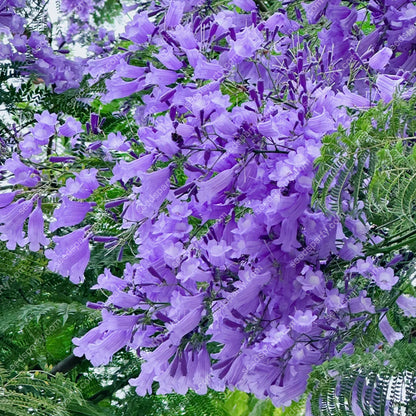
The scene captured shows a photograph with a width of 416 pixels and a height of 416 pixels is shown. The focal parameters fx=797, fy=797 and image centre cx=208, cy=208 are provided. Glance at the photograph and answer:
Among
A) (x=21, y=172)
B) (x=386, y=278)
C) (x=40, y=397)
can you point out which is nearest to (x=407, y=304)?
(x=386, y=278)

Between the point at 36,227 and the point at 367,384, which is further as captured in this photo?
the point at 36,227

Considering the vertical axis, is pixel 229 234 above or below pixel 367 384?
above

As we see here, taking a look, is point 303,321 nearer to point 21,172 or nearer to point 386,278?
point 386,278

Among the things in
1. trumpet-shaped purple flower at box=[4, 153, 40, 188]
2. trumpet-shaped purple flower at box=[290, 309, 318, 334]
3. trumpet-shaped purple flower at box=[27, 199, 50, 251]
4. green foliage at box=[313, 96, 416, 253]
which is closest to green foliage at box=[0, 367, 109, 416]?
trumpet-shaped purple flower at box=[27, 199, 50, 251]

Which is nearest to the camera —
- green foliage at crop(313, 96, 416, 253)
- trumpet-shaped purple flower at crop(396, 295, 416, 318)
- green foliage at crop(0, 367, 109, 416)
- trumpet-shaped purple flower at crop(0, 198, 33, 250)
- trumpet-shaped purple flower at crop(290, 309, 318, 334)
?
green foliage at crop(313, 96, 416, 253)

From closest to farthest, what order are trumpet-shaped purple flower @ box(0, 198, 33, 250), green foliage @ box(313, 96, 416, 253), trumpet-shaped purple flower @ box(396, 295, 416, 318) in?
green foliage @ box(313, 96, 416, 253)
trumpet-shaped purple flower @ box(396, 295, 416, 318)
trumpet-shaped purple flower @ box(0, 198, 33, 250)

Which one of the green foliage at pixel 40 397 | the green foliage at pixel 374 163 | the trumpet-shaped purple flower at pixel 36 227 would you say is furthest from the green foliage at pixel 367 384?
the green foliage at pixel 40 397

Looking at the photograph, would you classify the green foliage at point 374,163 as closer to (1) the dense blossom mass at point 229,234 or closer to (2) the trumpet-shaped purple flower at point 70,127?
(1) the dense blossom mass at point 229,234

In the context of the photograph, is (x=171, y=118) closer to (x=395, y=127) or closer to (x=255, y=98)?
(x=255, y=98)

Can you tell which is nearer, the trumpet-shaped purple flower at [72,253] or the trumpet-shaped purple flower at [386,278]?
the trumpet-shaped purple flower at [386,278]

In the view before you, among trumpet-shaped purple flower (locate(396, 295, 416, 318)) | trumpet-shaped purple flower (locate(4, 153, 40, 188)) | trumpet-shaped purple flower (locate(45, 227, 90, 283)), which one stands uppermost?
trumpet-shaped purple flower (locate(4, 153, 40, 188))

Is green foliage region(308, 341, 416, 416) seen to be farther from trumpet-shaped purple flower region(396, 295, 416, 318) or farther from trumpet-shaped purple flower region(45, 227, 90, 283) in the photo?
trumpet-shaped purple flower region(45, 227, 90, 283)

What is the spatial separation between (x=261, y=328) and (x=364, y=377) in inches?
6.4

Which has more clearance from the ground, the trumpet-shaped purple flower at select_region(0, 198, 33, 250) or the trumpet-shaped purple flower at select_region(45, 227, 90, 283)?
the trumpet-shaped purple flower at select_region(0, 198, 33, 250)
